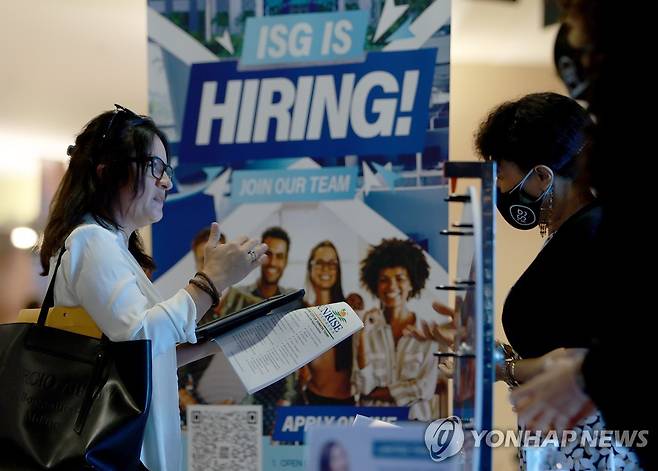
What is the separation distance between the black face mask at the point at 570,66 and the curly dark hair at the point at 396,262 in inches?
66.5

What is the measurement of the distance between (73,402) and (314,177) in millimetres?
1618

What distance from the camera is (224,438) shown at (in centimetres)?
320

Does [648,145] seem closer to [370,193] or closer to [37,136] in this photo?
[370,193]

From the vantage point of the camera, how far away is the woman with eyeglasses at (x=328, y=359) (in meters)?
3.15

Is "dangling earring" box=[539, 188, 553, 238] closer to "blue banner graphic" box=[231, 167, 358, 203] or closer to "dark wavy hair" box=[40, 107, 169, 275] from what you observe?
"dark wavy hair" box=[40, 107, 169, 275]

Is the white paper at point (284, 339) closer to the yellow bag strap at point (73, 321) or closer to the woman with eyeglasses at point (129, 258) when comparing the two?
the woman with eyeglasses at point (129, 258)

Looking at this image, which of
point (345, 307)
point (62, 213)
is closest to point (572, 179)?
point (345, 307)

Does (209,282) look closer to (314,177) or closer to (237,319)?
(237,319)

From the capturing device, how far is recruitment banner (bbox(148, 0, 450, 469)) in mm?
3102

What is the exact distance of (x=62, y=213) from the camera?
1958 millimetres

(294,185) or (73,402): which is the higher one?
(294,185)

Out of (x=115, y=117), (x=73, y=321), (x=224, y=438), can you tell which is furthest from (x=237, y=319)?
(x=224, y=438)

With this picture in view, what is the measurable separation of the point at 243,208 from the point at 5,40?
236cm

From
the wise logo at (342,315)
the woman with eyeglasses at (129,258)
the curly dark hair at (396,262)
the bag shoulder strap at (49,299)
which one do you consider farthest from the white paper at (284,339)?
the curly dark hair at (396,262)
